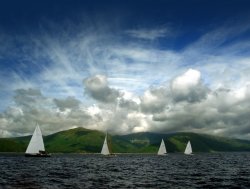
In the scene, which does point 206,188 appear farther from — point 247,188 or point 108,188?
point 108,188

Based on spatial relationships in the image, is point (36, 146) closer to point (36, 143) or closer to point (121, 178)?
point (36, 143)

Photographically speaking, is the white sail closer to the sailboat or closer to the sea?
the sailboat

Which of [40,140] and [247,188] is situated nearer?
[247,188]

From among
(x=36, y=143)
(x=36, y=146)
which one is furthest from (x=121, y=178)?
(x=36, y=146)

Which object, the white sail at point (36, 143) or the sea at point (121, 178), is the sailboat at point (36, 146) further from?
the sea at point (121, 178)

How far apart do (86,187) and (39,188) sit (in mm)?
7223

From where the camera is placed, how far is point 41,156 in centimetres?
19150

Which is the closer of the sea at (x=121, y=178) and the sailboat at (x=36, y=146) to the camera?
the sea at (x=121, y=178)

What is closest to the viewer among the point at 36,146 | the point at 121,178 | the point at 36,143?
the point at 121,178

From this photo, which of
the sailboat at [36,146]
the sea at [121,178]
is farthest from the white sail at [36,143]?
the sea at [121,178]

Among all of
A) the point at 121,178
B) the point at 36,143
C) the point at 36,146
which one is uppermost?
the point at 36,143

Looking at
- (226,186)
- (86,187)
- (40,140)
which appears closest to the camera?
(86,187)

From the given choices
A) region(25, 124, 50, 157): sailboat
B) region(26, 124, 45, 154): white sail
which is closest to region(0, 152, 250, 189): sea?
region(26, 124, 45, 154): white sail

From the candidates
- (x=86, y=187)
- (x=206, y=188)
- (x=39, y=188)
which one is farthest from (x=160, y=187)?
(x=39, y=188)
